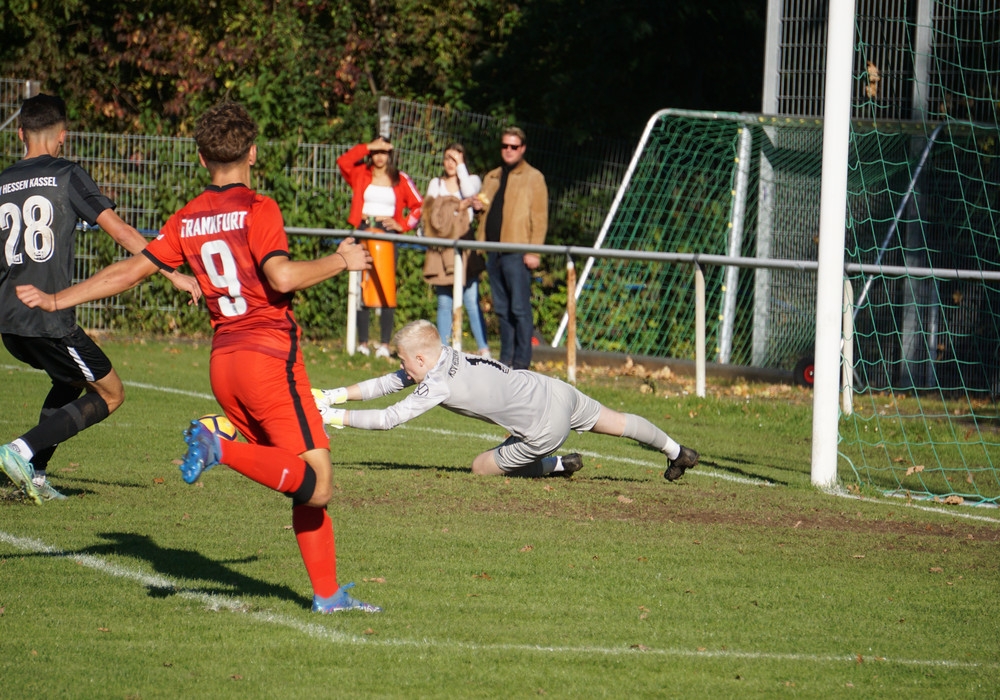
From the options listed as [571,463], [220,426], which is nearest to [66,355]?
[220,426]

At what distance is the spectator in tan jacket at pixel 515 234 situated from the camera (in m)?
12.7

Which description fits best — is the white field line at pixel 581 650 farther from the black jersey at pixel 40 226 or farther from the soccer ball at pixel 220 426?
the black jersey at pixel 40 226

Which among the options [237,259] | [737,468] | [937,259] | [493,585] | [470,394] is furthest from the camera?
[937,259]

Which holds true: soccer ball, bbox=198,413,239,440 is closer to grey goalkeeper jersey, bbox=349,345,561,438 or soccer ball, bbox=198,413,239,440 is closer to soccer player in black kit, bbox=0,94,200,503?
grey goalkeeper jersey, bbox=349,345,561,438

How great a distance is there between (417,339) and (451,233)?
262 inches

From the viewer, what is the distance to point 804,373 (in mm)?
13328

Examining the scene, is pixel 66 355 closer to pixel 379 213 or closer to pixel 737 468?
pixel 737 468

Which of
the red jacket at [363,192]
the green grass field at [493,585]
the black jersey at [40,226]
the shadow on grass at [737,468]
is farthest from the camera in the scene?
the red jacket at [363,192]

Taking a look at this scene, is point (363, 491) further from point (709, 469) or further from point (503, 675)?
point (503, 675)

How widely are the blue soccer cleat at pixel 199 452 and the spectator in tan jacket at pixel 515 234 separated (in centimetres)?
803

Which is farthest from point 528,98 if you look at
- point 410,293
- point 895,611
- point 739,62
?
point 895,611

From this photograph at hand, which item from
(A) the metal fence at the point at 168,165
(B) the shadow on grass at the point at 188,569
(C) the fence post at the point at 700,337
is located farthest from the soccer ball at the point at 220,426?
(A) the metal fence at the point at 168,165

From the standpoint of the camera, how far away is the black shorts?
711 cm

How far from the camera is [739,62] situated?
2000cm
